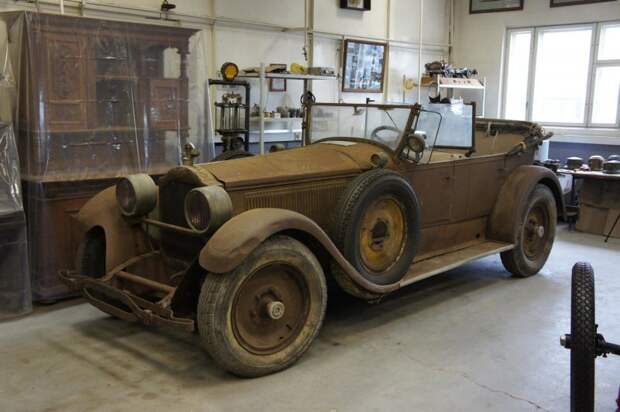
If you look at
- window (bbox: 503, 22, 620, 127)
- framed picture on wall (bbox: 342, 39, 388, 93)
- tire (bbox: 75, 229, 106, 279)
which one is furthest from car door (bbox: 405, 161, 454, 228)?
window (bbox: 503, 22, 620, 127)

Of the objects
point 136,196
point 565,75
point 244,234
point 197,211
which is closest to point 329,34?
point 565,75

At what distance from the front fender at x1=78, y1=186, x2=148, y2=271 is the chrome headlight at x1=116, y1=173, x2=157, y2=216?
0.09m

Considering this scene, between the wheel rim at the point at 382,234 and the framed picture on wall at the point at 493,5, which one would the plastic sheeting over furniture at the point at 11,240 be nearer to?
the wheel rim at the point at 382,234

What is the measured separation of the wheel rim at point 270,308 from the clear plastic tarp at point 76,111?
176cm

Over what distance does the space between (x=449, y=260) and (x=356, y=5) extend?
4630 mm

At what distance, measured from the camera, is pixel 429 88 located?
9.18 m

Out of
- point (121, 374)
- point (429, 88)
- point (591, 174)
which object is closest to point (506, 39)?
point (429, 88)

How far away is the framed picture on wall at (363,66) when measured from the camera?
7840 mm

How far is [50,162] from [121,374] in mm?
1756

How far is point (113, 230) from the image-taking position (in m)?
3.59

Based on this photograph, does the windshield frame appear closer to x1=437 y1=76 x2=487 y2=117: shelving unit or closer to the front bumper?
the front bumper

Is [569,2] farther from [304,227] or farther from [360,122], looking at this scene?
[304,227]

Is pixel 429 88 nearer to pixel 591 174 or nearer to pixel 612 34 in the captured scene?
pixel 612 34

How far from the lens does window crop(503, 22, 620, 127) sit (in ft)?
26.5
